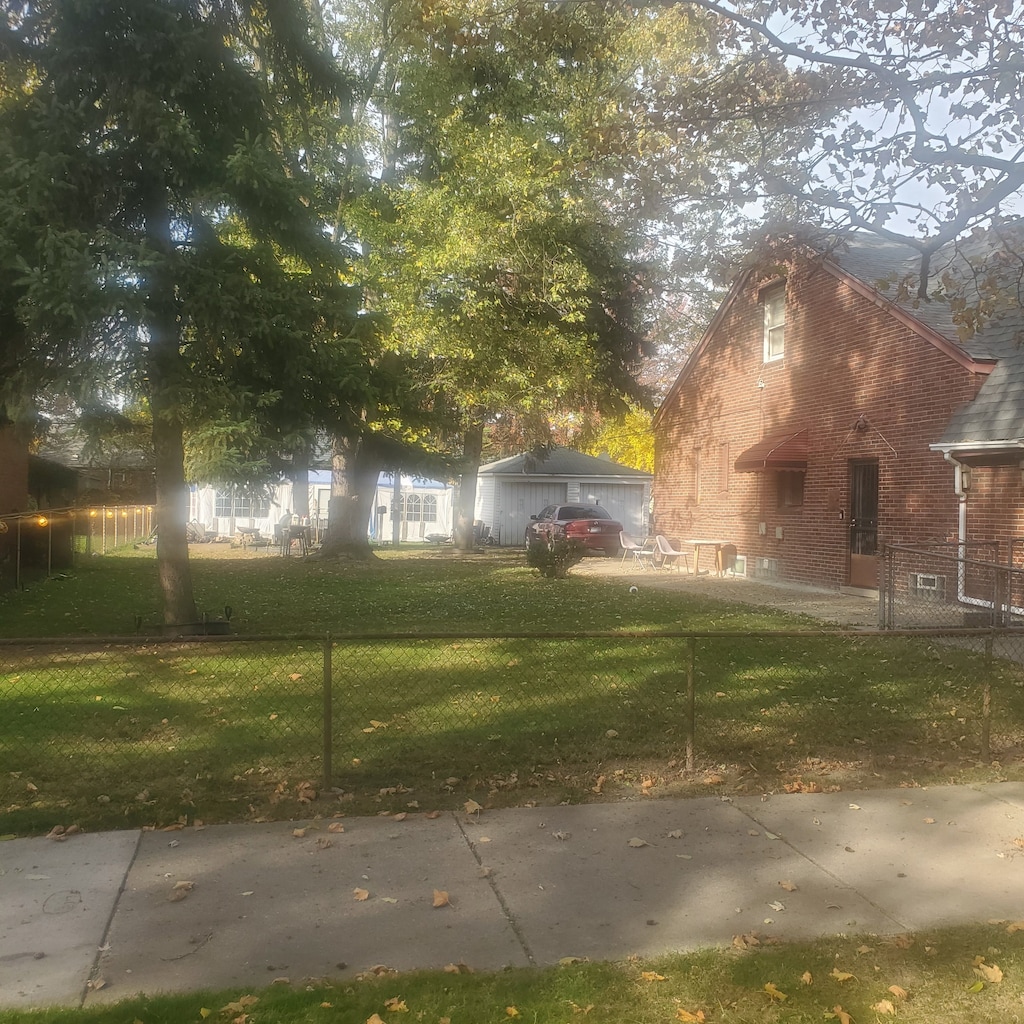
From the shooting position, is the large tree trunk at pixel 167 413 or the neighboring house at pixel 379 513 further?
the neighboring house at pixel 379 513

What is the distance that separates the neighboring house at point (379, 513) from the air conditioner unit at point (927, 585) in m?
26.8

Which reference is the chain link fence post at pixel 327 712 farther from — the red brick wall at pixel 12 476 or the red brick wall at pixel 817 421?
the red brick wall at pixel 12 476

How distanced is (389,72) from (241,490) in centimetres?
1841

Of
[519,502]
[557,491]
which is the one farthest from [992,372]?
[519,502]

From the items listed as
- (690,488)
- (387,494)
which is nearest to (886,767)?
(690,488)

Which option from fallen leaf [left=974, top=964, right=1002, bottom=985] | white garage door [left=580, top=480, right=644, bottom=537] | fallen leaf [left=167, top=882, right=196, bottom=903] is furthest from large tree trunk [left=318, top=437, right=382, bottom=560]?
fallen leaf [left=974, top=964, right=1002, bottom=985]

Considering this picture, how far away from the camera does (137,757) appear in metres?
6.87

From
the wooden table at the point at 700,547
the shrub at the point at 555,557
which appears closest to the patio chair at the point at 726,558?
the wooden table at the point at 700,547

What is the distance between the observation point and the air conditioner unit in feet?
45.7

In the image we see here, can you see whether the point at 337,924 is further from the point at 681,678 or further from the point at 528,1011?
the point at 681,678

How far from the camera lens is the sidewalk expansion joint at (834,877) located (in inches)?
179

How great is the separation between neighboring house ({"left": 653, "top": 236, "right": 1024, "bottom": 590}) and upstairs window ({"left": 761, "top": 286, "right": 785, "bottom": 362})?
0.13ft

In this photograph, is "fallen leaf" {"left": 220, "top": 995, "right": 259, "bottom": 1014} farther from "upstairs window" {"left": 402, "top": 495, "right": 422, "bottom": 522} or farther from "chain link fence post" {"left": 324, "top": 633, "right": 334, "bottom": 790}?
"upstairs window" {"left": 402, "top": 495, "right": 422, "bottom": 522}

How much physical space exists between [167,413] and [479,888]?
6.83 meters
